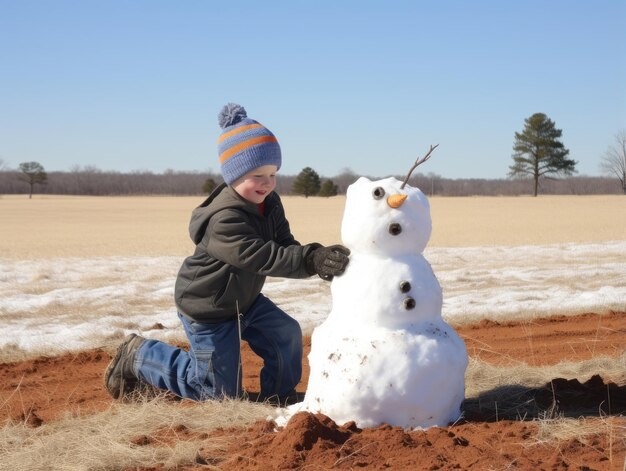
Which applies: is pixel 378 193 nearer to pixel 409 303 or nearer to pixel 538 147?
pixel 409 303

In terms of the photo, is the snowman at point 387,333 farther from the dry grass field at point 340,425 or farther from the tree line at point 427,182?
the tree line at point 427,182

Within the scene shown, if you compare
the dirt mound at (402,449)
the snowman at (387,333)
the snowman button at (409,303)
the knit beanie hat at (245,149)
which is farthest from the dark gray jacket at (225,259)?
the dirt mound at (402,449)

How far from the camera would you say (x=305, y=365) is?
18.8 feet

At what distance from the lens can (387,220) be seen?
3.47 m

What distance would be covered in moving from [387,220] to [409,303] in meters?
0.40

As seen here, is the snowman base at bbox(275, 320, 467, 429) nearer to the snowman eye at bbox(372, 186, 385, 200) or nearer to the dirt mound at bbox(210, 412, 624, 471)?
the dirt mound at bbox(210, 412, 624, 471)

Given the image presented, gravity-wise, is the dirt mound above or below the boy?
below

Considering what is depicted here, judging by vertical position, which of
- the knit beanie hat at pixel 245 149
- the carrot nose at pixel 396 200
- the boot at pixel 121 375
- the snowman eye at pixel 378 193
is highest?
the knit beanie hat at pixel 245 149

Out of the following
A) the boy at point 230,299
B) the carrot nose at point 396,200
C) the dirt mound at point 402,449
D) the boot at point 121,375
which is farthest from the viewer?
the boot at point 121,375

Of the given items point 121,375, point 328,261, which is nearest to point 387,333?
point 328,261

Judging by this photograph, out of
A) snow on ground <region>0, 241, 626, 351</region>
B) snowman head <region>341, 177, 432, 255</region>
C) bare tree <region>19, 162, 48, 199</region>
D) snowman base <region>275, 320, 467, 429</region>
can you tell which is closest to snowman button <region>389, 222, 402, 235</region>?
snowman head <region>341, 177, 432, 255</region>

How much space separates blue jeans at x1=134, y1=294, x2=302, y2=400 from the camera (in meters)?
4.42

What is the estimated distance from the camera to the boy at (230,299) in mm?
4262

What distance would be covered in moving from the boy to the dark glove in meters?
0.36
